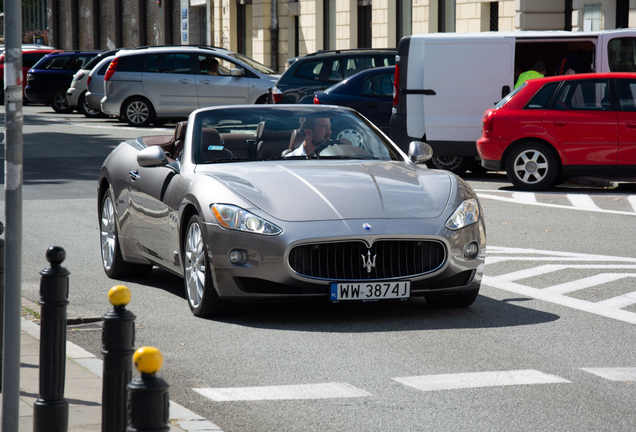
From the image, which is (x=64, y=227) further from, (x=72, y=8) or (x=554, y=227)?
(x=72, y=8)

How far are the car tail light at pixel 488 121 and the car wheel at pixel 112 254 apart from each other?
6.95 meters

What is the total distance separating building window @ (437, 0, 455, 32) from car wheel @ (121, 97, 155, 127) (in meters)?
8.96

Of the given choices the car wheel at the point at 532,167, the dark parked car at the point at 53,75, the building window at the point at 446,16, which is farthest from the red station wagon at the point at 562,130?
the dark parked car at the point at 53,75

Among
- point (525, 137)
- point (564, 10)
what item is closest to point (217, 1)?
point (564, 10)

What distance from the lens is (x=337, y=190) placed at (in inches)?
267

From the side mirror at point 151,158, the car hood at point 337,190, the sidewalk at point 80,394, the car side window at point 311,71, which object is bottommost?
the sidewalk at point 80,394

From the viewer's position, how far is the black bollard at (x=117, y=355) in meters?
3.73

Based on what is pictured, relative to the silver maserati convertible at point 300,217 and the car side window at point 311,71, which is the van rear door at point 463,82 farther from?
the silver maserati convertible at point 300,217

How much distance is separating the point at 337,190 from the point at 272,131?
1.25 meters

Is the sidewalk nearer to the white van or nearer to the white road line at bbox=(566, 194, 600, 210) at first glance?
the white road line at bbox=(566, 194, 600, 210)

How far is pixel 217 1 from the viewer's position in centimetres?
4294

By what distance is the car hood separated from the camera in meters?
6.56

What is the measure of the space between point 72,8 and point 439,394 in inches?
2482

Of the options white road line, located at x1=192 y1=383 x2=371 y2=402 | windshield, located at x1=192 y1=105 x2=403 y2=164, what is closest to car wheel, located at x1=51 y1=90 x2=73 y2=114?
windshield, located at x1=192 y1=105 x2=403 y2=164
